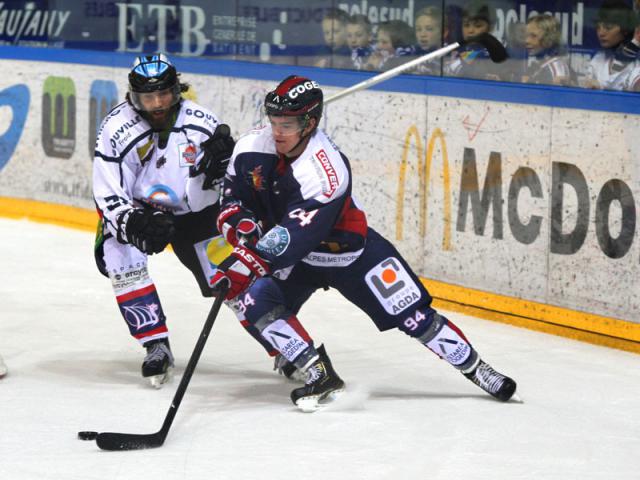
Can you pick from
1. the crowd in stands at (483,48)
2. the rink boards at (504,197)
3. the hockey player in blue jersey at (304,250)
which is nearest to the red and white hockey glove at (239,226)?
the hockey player in blue jersey at (304,250)

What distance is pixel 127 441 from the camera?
12.6 feet

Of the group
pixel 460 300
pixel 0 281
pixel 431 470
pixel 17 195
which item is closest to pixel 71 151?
pixel 17 195

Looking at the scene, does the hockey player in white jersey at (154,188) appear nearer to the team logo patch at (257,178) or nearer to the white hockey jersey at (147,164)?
the white hockey jersey at (147,164)

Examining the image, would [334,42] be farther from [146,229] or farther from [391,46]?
[146,229]

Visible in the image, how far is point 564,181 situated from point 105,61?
304cm

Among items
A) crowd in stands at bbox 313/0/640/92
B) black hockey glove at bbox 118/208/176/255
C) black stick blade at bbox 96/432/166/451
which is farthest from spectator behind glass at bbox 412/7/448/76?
black stick blade at bbox 96/432/166/451

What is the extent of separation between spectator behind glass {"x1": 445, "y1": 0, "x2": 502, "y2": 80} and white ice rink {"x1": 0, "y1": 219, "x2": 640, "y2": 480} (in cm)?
102

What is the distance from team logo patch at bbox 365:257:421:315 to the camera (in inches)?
169

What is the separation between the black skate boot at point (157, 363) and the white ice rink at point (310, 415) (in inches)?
1.8

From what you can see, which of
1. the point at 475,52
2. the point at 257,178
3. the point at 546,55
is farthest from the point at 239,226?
the point at 475,52

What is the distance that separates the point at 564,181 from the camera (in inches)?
213

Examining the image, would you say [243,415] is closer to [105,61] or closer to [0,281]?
[0,281]

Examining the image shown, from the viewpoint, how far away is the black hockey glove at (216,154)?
4.46 metres

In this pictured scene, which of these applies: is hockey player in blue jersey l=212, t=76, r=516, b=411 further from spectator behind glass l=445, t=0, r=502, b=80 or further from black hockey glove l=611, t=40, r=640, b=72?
spectator behind glass l=445, t=0, r=502, b=80
